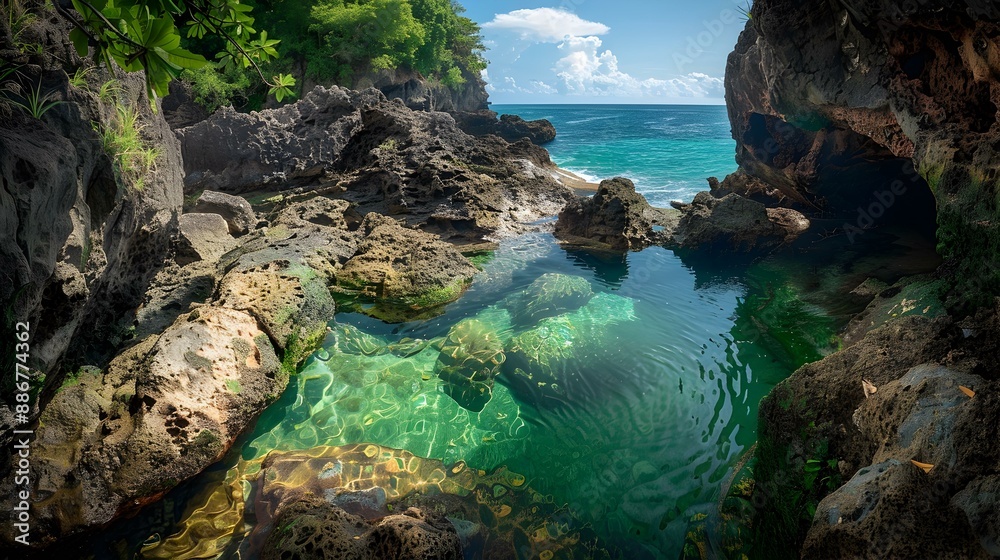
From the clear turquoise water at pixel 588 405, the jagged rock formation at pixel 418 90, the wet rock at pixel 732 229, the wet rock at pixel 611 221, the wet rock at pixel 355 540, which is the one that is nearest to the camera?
the wet rock at pixel 355 540

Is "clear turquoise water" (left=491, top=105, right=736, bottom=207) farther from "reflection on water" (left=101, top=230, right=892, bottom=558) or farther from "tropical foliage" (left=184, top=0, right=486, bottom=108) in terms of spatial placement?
"tropical foliage" (left=184, top=0, right=486, bottom=108)

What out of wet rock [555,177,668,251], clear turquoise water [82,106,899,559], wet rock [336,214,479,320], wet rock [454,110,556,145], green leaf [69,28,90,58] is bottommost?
clear turquoise water [82,106,899,559]

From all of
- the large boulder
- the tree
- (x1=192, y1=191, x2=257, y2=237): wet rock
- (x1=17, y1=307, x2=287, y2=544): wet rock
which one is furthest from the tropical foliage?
the tree

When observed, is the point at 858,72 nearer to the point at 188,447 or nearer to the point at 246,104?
the point at 188,447

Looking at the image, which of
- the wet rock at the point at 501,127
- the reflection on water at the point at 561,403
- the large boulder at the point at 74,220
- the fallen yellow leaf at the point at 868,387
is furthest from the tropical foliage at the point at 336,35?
the fallen yellow leaf at the point at 868,387

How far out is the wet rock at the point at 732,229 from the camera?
34.9 ft

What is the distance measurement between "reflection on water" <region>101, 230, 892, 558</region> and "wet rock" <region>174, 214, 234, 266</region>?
2.74 m

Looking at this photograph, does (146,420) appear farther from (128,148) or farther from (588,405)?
(588,405)

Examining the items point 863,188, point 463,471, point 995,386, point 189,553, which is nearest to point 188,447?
point 189,553

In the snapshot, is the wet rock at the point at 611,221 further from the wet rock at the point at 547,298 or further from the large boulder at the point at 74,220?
the large boulder at the point at 74,220

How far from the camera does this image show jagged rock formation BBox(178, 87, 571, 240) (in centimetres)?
1162

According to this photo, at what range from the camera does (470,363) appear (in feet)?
21.2

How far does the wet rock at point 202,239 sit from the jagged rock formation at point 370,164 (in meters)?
3.24

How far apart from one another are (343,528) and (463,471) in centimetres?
153
